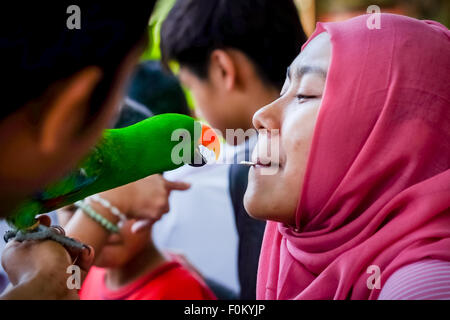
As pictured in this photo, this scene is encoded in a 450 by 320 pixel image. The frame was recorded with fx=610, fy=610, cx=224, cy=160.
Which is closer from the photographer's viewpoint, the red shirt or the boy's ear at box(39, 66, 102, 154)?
the boy's ear at box(39, 66, 102, 154)

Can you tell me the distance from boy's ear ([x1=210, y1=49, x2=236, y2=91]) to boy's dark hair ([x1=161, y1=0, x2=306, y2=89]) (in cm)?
2

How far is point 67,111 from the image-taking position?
46 cm

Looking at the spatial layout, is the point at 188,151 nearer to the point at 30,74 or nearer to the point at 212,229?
the point at 30,74

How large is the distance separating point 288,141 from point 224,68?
21.6 inches

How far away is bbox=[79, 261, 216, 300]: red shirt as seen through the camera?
119 centimetres

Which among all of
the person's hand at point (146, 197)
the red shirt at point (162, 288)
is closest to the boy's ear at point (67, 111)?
the person's hand at point (146, 197)

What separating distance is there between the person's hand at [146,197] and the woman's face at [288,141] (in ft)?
1.27

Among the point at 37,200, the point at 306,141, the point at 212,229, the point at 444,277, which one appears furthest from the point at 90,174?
the point at 212,229

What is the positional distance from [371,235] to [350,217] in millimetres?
40

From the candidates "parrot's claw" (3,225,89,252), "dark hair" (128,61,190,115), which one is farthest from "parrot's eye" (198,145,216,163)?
"dark hair" (128,61,190,115)

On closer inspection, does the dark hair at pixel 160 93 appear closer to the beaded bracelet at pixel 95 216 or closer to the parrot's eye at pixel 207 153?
the beaded bracelet at pixel 95 216

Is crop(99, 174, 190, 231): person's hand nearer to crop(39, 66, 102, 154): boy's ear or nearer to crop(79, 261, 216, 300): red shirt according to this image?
crop(79, 261, 216, 300): red shirt

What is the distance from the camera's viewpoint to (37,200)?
750 mm

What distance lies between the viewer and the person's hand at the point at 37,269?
0.66m
